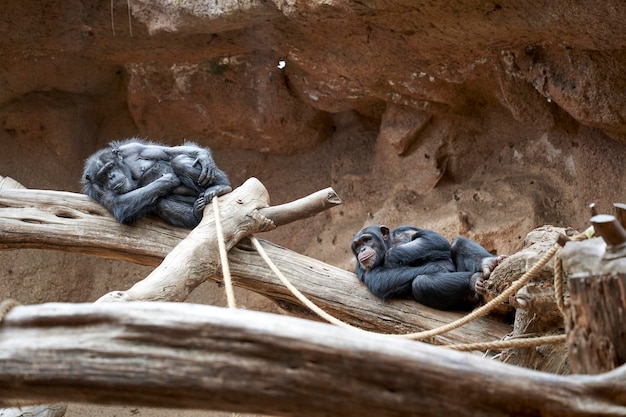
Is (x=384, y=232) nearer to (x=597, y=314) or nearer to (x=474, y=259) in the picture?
(x=474, y=259)

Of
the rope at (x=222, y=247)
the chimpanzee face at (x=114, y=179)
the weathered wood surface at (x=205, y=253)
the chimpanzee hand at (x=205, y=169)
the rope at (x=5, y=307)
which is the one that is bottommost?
the weathered wood surface at (x=205, y=253)

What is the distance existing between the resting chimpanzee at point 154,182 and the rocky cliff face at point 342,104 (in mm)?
1786

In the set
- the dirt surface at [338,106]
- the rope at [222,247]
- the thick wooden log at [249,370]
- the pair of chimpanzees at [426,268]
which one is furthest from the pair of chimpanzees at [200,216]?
the thick wooden log at [249,370]

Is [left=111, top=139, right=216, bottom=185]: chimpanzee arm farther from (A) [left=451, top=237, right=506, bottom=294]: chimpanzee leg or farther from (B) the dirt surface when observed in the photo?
(A) [left=451, top=237, right=506, bottom=294]: chimpanzee leg

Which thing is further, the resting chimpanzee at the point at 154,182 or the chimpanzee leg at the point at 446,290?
the resting chimpanzee at the point at 154,182

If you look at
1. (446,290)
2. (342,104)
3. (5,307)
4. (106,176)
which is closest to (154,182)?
(106,176)

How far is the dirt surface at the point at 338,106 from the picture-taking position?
22.0ft

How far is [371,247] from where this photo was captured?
574cm

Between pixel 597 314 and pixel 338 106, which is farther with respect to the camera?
pixel 338 106

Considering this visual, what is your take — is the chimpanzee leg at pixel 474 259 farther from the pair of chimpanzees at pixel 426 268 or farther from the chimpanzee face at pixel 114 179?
the chimpanzee face at pixel 114 179

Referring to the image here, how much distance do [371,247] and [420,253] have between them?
383mm

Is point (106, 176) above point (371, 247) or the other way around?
above

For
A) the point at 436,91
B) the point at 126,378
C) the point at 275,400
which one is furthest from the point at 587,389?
the point at 436,91

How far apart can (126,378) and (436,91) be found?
605 centimetres
